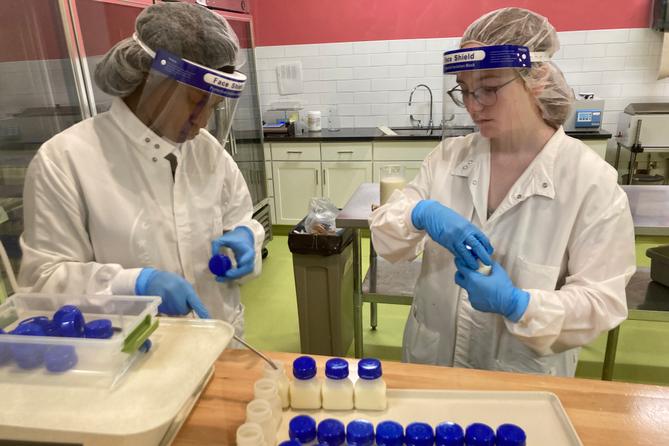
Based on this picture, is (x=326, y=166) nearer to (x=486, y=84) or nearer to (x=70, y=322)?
(x=486, y=84)

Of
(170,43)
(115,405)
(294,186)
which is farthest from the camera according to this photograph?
(294,186)

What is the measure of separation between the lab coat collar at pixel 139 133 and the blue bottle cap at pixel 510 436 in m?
1.01

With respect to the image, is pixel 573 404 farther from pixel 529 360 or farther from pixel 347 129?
pixel 347 129

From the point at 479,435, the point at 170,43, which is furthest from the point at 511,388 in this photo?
the point at 170,43

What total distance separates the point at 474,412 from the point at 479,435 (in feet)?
0.44

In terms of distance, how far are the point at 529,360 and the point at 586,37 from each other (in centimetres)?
359

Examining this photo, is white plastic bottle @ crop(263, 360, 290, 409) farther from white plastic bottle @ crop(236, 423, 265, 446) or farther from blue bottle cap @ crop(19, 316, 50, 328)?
blue bottle cap @ crop(19, 316, 50, 328)

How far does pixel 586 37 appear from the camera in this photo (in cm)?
388

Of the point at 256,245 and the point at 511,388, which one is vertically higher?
the point at 256,245

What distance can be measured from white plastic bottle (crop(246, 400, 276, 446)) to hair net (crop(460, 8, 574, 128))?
3.20ft

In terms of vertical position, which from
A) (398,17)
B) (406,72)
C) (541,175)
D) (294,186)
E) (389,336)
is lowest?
(389,336)

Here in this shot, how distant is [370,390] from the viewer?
0.96m

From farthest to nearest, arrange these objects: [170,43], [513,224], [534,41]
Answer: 1. [513,224]
2. [534,41]
3. [170,43]

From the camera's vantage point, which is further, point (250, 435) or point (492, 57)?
point (492, 57)
